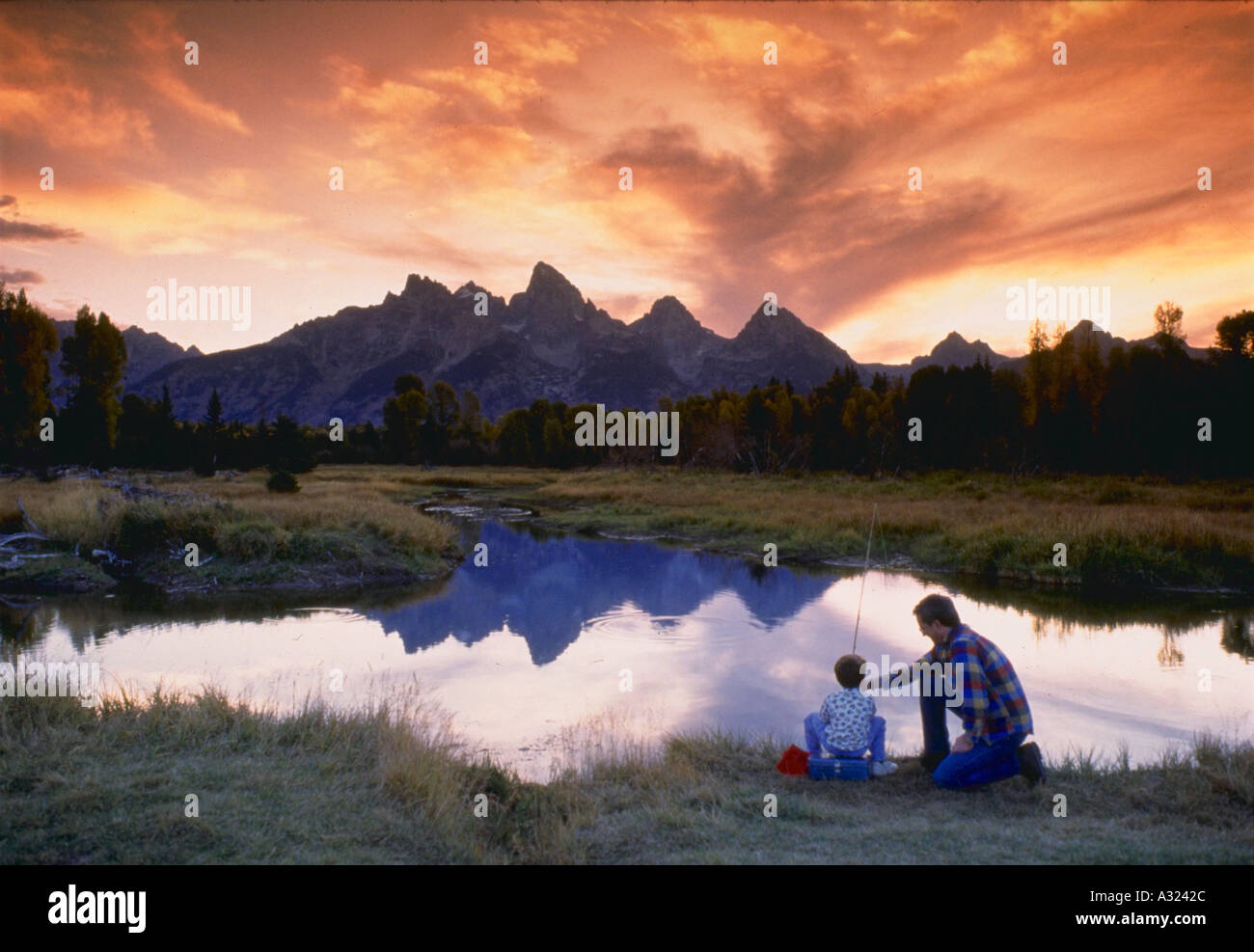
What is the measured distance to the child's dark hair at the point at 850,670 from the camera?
7398 mm

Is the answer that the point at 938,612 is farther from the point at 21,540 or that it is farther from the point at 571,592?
the point at 21,540

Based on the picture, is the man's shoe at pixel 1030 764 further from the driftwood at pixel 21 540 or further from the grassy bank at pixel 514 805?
the driftwood at pixel 21 540

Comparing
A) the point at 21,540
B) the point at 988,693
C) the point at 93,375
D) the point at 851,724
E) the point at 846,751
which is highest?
the point at 93,375

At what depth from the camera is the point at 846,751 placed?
290 inches

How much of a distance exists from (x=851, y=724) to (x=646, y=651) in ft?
26.8

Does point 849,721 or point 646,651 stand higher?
point 849,721

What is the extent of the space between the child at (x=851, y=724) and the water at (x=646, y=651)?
2.13 m

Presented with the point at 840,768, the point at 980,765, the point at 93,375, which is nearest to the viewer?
the point at 980,765

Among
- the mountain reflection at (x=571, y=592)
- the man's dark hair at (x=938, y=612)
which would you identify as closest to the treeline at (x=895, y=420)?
the mountain reflection at (x=571, y=592)

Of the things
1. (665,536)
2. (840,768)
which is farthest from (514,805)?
(665,536)

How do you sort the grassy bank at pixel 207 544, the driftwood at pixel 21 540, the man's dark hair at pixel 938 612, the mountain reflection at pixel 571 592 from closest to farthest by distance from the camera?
the man's dark hair at pixel 938 612 → the mountain reflection at pixel 571 592 → the driftwood at pixel 21 540 → the grassy bank at pixel 207 544

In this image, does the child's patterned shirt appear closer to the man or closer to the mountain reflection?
the man
